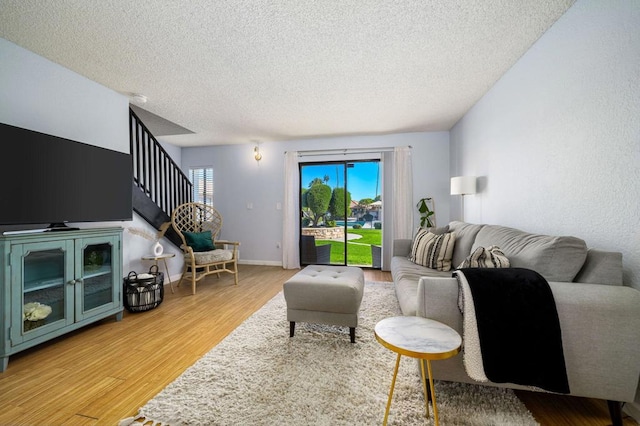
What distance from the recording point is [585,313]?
1201mm

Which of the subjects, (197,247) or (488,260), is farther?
(197,247)

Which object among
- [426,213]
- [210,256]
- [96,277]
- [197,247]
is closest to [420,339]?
[96,277]

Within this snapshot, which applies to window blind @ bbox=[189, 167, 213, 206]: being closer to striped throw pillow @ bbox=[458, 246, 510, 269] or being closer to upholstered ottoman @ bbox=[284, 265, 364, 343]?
upholstered ottoman @ bbox=[284, 265, 364, 343]

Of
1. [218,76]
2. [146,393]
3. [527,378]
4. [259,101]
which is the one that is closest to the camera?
[527,378]

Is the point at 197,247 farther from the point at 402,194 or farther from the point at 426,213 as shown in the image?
the point at 426,213

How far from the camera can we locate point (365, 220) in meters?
4.87

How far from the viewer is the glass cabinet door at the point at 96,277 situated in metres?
2.26

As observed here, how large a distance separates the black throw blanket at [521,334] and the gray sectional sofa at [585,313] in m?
0.07

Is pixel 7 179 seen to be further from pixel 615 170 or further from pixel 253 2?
pixel 615 170

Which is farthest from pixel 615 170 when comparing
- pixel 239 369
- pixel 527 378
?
pixel 239 369

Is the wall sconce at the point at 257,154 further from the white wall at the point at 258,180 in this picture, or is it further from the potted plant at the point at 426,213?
the potted plant at the point at 426,213

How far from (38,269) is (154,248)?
1.32 meters

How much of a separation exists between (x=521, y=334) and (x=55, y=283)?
10.3ft

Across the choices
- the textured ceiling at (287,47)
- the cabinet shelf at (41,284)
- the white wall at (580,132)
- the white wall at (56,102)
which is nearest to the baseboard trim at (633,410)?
the white wall at (580,132)
